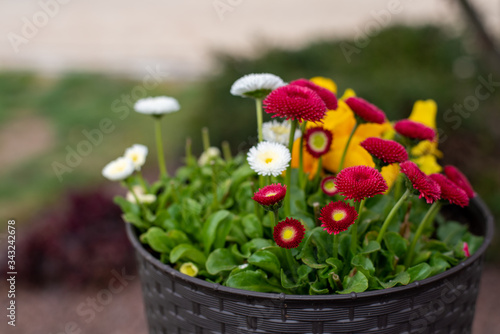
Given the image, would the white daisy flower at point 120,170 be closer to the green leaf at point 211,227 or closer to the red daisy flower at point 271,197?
the green leaf at point 211,227

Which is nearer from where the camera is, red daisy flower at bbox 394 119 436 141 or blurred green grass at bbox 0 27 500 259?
red daisy flower at bbox 394 119 436 141

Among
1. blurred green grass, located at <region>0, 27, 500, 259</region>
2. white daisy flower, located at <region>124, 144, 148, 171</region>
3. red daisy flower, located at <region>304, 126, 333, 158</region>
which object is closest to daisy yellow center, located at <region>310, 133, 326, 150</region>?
red daisy flower, located at <region>304, 126, 333, 158</region>

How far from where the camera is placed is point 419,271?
35.2 inches

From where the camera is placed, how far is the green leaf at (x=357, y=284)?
32.6 inches

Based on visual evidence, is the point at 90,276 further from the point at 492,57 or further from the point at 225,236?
the point at 492,57

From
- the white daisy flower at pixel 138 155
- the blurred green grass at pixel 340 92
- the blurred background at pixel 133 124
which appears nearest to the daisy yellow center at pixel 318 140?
the white daisy flower at pixel 138 155

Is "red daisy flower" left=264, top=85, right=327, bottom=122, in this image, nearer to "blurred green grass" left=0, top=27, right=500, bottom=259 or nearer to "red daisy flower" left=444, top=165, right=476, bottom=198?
"red daisy flower" left=444, top=165, right=476, bottom=198

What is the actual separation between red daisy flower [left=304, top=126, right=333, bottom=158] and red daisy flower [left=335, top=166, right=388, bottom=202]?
0.20m

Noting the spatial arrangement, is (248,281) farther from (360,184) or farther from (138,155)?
(138,155)

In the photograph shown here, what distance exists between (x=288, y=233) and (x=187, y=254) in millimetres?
232

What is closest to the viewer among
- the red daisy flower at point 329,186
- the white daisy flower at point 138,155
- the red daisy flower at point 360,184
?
the red daisy flower at point 360,184

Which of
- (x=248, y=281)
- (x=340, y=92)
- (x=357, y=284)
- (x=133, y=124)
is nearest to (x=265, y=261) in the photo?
(x=248, y=281)

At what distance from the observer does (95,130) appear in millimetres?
3842

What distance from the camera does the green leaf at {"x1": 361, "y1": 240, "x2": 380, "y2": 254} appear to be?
0.88 m
